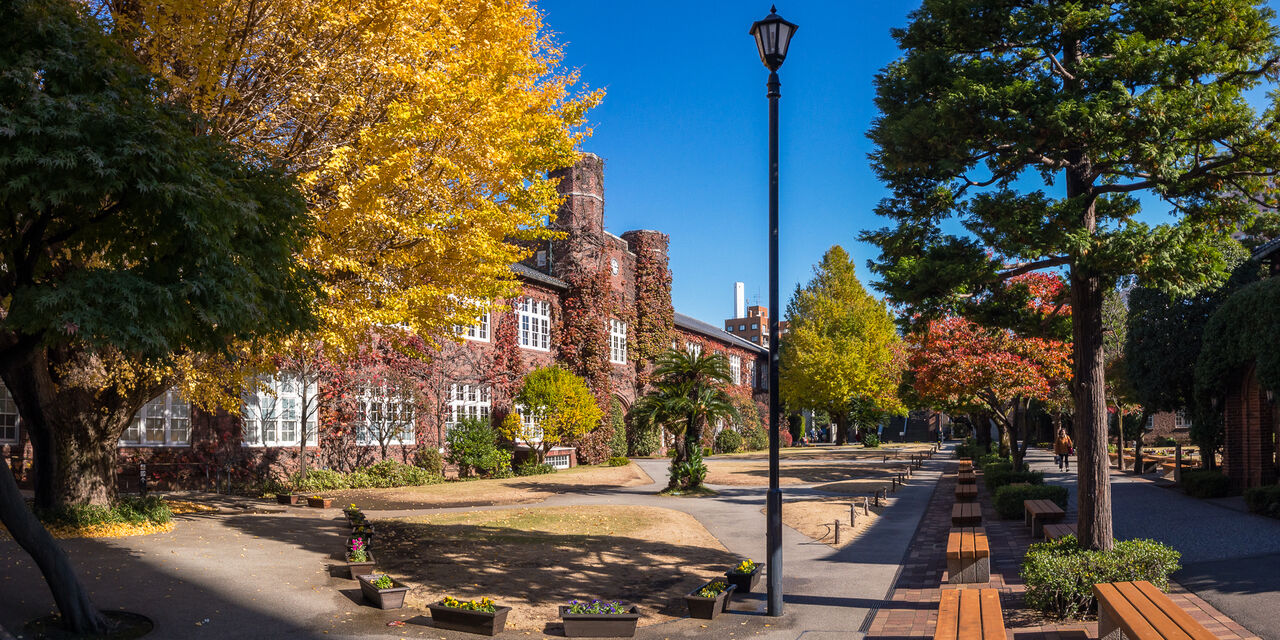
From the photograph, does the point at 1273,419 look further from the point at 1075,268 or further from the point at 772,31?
the point at 772,31

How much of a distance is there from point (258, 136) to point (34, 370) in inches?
190

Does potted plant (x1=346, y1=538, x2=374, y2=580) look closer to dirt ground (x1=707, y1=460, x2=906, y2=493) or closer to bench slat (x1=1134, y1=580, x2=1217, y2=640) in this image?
bench slat (x1=1134, y1=580, x2=1217, y2=640)

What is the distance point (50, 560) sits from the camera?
779 cm

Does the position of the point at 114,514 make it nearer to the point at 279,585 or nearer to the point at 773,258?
the point at 279,585

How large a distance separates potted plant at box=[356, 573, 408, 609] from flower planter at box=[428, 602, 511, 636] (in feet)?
2.81

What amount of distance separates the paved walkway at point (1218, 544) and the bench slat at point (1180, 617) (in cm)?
120

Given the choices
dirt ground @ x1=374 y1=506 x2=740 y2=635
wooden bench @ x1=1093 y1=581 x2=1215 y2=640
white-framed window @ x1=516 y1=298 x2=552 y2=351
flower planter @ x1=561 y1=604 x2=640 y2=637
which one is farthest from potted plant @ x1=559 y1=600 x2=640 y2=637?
white-framed window @ x1=516 y1=298 x2=552 y2=351

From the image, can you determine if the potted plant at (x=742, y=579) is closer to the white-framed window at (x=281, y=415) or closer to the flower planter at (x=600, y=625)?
the flower planter at (x=600, y=625)

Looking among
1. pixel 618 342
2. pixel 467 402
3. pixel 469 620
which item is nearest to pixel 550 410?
pixel 467 402

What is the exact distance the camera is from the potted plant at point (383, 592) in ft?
31.6

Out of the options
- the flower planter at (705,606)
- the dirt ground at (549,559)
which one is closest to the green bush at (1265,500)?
the dirt ground at (549,559)

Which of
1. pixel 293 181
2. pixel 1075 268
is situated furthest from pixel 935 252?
pixel 293 181

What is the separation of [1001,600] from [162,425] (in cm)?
1958

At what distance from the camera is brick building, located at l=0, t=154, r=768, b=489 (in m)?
20.9
